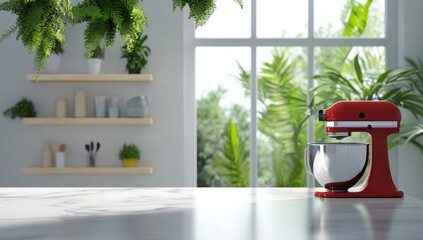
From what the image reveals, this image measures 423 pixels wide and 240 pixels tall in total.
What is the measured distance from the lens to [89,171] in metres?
5.34

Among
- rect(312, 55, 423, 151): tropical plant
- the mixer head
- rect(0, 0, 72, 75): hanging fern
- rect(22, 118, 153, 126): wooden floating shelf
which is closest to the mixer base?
the mixer head

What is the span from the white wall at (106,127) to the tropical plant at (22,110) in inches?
3.2

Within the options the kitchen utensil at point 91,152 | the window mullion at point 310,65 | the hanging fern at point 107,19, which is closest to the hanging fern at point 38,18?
the hanging fern at point 107,19

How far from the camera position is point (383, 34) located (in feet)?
18.4

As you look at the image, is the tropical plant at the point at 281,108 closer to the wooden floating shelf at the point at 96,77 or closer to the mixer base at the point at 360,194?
the wooden floating shelf at the point at 96,77

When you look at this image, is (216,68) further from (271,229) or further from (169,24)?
(271,229)

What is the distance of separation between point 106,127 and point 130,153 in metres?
0.31

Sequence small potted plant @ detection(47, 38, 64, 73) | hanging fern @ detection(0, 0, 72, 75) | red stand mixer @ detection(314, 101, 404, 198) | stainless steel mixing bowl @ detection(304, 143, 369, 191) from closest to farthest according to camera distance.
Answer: hanging fern @ detection(0, 0, 72, 75) → stainless steel mixing bowl @ detection(304, 143, 369, 191) → red stand mixer @ detection(314, 101, 404, 198) → small potted plant @ detection(47, 38, 64, 73)

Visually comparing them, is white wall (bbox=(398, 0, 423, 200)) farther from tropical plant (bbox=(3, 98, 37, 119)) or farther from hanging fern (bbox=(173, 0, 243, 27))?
hanging fern (bbox=(173, 0, 243, 27))

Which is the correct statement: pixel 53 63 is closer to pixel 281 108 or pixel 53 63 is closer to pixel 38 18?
pixel 281 108

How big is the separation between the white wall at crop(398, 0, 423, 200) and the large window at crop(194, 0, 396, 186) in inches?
6.0

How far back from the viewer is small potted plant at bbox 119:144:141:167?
5305 millimetres

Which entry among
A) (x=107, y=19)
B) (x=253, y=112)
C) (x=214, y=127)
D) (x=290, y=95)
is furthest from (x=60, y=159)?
(x=107, y=19)

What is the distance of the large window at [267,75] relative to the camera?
5.54 m
